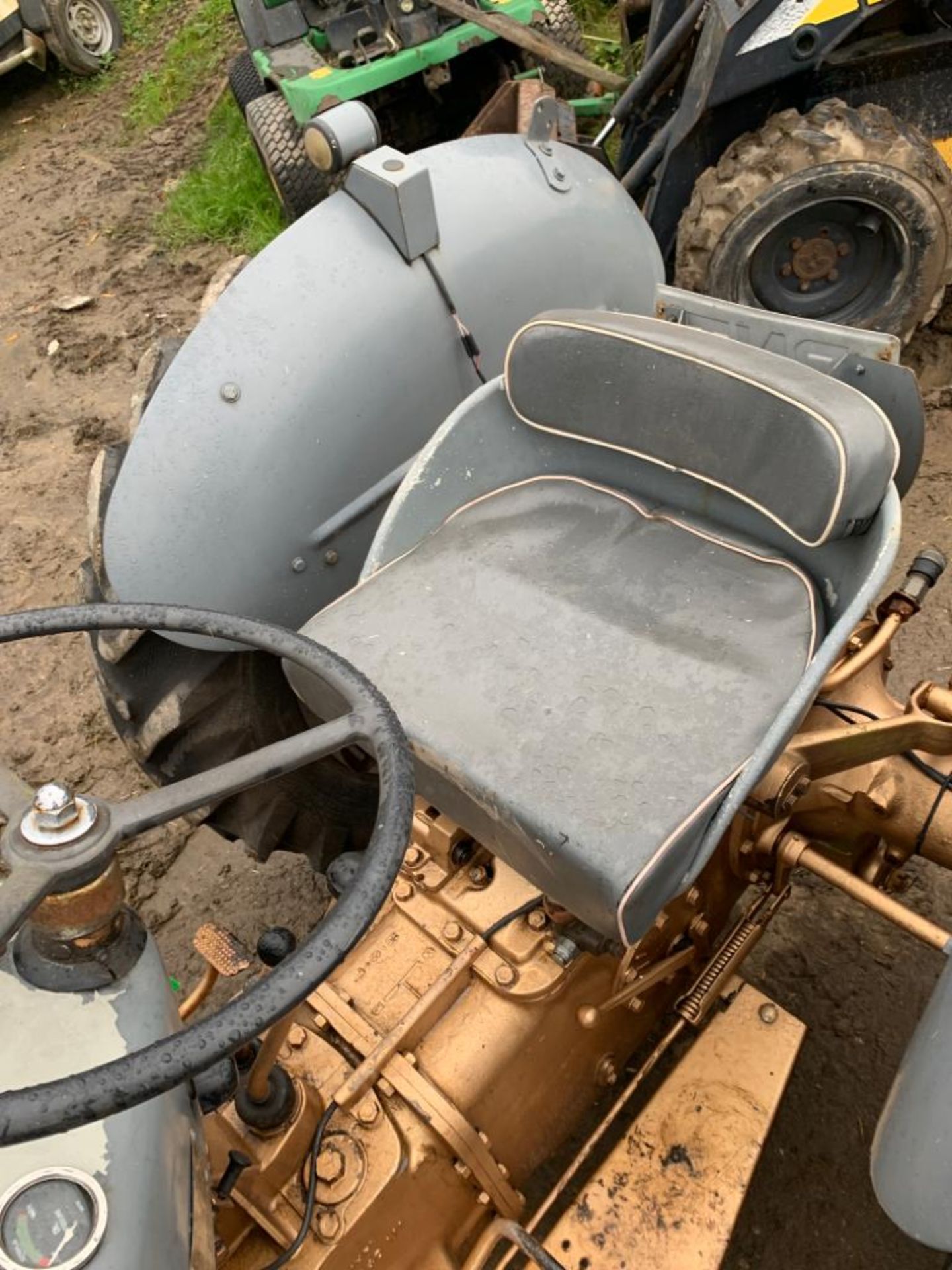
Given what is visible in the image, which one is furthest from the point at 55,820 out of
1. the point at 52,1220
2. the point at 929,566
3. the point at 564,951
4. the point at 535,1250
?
the point at 929,566

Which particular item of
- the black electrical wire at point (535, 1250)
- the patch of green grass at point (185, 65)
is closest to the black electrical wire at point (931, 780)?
the black electrical wire at point (535, 1250)

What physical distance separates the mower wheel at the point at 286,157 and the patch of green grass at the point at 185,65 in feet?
5.38

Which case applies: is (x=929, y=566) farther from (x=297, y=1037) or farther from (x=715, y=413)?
(x=297, y=1037)

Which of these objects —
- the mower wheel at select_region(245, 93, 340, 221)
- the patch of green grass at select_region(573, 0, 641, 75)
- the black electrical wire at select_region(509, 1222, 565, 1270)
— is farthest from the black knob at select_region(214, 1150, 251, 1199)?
the patch of green grass at select_region(573, 0, 641, 75)

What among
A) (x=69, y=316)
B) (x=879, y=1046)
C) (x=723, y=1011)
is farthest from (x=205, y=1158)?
(x=69, y=316)

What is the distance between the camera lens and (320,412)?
1.71 meters

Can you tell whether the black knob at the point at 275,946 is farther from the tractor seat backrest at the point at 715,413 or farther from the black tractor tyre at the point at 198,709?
the tractor seat backrest at the point at 715,413

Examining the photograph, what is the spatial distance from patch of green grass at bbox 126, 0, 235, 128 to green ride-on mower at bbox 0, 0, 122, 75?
37 cm

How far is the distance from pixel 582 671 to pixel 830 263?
2014 mm

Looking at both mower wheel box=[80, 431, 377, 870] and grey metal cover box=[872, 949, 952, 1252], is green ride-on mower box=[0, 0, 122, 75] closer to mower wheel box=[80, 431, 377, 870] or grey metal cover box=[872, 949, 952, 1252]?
Result: mower wheel box=[80, 431, 377, 870]

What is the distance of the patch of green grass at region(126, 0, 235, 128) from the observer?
18.2ft

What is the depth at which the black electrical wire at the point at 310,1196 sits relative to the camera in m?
1.25

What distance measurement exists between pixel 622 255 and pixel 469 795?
1.16 meters

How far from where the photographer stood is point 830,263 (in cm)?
299
